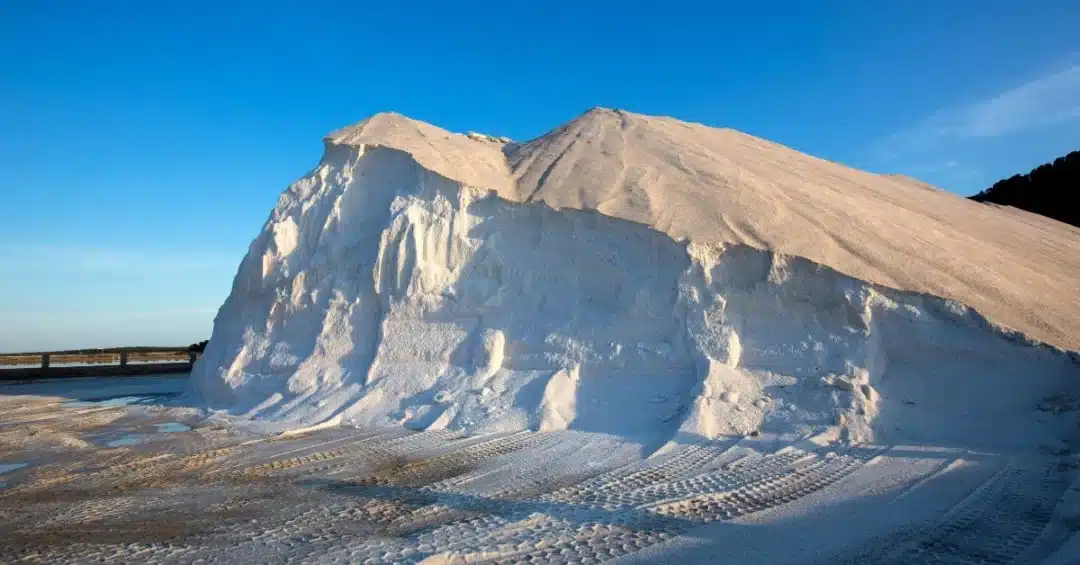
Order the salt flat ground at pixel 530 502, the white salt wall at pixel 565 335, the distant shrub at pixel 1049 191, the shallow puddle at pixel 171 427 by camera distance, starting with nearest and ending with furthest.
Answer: the salt flat ground at pixel 530 502 < the white salt wall at pixel 565 335 < the shallow puddle at pixel 171 427 < the distant shrub at pixel 1049 191

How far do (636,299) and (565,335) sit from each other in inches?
45.2

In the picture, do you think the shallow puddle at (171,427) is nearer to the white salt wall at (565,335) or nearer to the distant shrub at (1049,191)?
the white salt wall at (565,335)

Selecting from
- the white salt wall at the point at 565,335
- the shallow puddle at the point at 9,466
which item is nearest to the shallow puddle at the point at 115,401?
the white salt wall at the point at 565,335

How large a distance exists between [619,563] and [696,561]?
49 cm

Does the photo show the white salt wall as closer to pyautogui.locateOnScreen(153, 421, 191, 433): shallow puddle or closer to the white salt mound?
the white salt mound

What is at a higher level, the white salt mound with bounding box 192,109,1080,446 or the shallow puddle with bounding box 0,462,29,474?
the white salt mound with bounding box 192,109,1080,446

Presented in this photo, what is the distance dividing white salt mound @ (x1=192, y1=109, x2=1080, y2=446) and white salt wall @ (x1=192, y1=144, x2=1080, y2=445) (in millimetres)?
30

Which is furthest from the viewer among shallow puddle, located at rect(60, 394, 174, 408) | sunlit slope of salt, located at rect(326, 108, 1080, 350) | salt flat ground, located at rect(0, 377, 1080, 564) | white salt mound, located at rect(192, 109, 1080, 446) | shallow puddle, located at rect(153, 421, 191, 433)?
shallow puddle, located at rect(60, 394, 174, 408)

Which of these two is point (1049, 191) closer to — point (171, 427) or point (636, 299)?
point (636, 299)

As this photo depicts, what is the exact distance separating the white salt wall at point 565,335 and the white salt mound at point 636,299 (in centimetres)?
3

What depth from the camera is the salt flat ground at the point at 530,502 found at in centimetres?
445

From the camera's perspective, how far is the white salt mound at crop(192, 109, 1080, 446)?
7.56 m

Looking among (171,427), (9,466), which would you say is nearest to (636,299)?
(171,427)

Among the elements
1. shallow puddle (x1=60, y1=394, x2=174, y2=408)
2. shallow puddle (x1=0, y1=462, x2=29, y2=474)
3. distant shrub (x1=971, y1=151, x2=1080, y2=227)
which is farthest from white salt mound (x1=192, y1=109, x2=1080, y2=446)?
distant shrub (x1=971, y1=151, x2=1080, y2=227)
